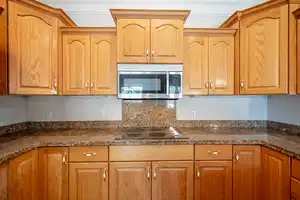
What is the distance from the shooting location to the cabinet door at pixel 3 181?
4.75 feet

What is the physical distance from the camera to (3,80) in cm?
181

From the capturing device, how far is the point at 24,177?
1.70 metres

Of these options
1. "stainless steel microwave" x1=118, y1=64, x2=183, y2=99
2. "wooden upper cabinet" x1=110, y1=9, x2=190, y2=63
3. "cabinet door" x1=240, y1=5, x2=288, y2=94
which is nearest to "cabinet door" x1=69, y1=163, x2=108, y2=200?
"stainless steel microwave" x1=118, y1=64, x2=183, y2=99

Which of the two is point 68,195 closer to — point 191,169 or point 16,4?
point 191,169

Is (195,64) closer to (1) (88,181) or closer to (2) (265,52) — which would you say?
(2) (265,52)

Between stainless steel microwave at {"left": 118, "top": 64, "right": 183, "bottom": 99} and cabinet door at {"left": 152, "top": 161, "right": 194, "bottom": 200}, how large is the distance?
695 millimetres

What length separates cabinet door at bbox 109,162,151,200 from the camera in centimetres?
198

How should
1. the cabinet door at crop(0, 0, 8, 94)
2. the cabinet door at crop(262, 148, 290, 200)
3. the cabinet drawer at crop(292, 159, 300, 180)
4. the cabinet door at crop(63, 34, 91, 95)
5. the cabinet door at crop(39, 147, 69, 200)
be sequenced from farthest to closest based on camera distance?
the cabinet door at crop(63, 34, 91, 95) → the cabinet door at crop(39, 147, 69, 200) → the cabinet door at crop(0, 0, 8, 94) → the cabinet door at crop(262, 148, 290, 200) → the cabinet drawer at crop(292, 159, 300, 180)

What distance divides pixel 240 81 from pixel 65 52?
1862 millimetres

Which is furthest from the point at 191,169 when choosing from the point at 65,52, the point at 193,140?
the point at 65,52

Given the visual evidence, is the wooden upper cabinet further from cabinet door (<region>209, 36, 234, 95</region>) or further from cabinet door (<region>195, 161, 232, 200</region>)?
cabinet door (<region>195, 161, 232, 200</region>)

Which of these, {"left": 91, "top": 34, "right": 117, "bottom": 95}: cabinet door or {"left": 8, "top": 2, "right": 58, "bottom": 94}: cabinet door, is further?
{"left": 91, "top": 34, "right": 117, "bottom": 95}: cabinet door

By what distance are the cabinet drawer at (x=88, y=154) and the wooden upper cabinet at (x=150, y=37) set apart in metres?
0.90

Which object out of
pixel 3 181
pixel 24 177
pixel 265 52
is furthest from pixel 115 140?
pixel 265 52
